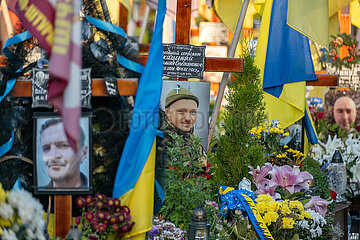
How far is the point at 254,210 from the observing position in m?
5.08

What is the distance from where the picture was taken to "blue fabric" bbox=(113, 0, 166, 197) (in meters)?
3.86

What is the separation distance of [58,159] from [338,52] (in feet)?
29.2

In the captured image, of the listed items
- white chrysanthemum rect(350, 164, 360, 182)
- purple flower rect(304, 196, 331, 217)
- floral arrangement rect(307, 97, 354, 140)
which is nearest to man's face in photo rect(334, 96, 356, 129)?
floral arrangement rect(307, 97, 354, 140)

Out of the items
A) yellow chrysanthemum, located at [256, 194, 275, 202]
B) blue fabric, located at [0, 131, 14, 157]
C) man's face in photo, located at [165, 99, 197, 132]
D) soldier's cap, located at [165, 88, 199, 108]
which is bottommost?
yellow chrysanthemum, located at [256, 194, 275, 202]

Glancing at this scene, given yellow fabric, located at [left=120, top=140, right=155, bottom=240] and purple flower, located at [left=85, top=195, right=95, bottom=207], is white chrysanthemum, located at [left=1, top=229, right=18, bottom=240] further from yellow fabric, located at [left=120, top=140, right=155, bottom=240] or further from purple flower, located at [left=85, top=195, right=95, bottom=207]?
yellow fabric, located at [left=120, top=140, right=155, bottom=240]

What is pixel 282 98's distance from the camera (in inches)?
301

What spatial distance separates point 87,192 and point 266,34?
14.6ft

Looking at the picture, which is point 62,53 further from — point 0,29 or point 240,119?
point 0,29

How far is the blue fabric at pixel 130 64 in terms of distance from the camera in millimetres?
4023

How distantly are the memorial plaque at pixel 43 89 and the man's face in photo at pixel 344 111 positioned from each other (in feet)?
26.1

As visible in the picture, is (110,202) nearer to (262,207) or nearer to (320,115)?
(262,207)

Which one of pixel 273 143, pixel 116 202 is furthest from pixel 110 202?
pixel 273 143

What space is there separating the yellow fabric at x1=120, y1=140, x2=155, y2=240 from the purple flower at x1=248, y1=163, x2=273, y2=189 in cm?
203

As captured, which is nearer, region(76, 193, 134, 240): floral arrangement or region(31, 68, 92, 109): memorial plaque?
region(76, 193, 134, 240): floral arrangement
